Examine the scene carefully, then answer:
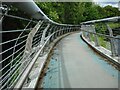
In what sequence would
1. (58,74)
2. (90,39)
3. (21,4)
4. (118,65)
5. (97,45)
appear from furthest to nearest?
(90,39) < (97,45) < (118,65) < (58,74) < (21,4)

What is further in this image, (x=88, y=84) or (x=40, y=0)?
(x=40, y=0)

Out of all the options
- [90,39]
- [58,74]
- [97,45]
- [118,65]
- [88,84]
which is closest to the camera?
[88,84]

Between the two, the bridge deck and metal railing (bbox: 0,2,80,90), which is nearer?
metal railing (bbox: 0,2,80,90)

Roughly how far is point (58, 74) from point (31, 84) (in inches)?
57.0

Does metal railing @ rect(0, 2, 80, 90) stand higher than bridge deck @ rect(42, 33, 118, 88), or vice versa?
metal railing @ rect(0, 2, 80, 90)

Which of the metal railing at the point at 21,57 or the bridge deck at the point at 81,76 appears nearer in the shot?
the metal railing at the point at 21,57

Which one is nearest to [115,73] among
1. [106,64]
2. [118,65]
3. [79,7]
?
[118,65]

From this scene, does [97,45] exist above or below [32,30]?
below

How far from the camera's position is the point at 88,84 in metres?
5.04

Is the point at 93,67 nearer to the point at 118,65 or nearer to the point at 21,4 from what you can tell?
the point at 118,65

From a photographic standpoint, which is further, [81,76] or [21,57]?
[81,76]

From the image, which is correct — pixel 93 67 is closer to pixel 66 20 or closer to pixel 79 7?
pixel 66 20

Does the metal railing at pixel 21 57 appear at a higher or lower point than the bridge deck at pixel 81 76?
higher

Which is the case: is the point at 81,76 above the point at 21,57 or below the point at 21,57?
below
